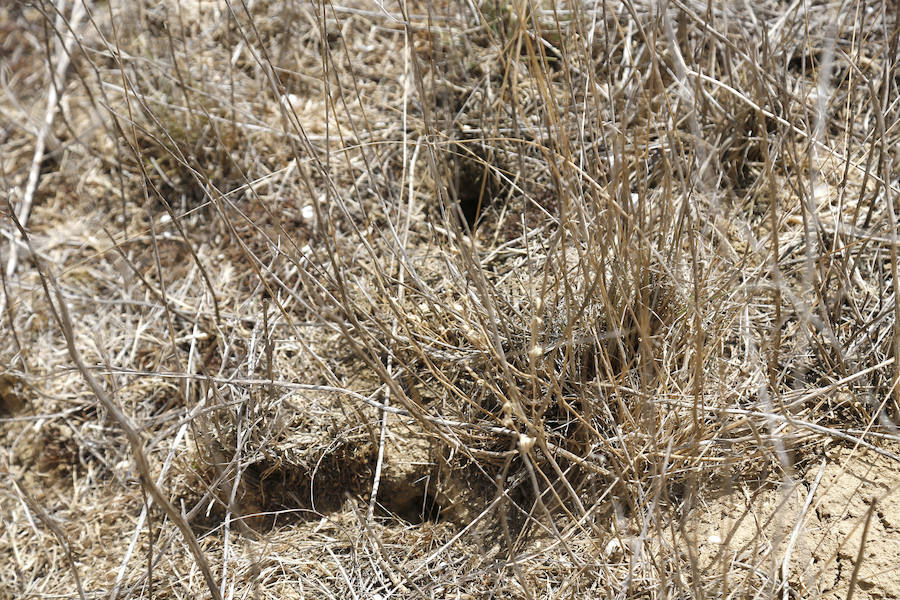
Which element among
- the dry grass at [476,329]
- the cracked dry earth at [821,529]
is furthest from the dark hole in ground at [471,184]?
the cracked dry earth at [821,529]

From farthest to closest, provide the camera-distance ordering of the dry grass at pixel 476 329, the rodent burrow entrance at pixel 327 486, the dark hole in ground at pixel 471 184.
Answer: the dark hole in ground at pixel 471 184, the rodent burrow entrance at pixel 327 486, the dry grass at pixel 476 329

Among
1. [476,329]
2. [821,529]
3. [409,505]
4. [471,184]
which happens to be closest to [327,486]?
[409,505]

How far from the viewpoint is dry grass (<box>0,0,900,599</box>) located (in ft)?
4.46

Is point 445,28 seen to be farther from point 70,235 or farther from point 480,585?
point 480,585

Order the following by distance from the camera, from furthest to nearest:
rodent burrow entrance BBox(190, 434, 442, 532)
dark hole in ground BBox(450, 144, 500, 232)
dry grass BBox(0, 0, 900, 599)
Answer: dark hole in ground BBox(450, 144, 500, 232) < rodent burrow entrance BBox(190, 434, 442, 532) < dry grass BBox(0, 0, 900, 599)

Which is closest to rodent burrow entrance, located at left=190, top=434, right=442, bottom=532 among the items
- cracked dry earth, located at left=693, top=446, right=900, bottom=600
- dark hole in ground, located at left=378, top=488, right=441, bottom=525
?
dark hole in ground, located at left=378, top=488, right=441, bottom=525

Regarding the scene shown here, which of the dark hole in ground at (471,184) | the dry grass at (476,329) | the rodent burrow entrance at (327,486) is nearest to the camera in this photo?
the dry grass at (476,329)

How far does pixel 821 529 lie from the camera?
145 cm

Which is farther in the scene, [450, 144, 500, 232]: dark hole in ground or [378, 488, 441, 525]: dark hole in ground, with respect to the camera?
[450, 144, 500, 232]: dark hole in ground

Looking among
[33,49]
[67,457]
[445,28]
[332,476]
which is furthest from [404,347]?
[33,49]

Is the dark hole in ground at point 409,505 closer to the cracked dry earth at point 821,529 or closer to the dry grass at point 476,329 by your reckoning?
the dry grass at point 476,329

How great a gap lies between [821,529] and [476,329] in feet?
2.72

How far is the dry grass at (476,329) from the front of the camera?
1360 mm

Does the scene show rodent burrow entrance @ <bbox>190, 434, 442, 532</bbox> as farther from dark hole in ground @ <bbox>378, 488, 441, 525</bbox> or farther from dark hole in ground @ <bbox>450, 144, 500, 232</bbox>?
dark hole in ground @ <bbox>450, 144, 500, 232</bbox>
